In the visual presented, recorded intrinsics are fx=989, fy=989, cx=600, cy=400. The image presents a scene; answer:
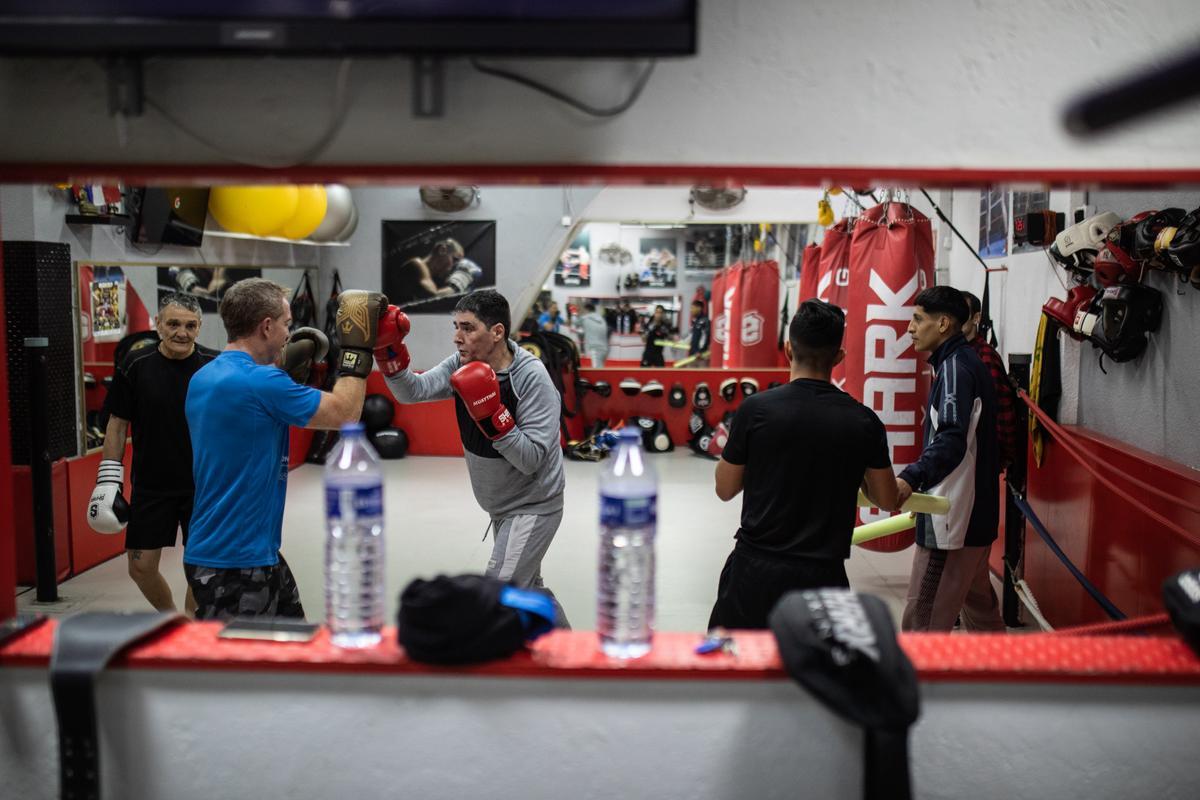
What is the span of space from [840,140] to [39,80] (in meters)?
1.58

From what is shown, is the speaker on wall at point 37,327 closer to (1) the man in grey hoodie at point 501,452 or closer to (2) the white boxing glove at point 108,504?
(2) the white boxing glove at point 108,504

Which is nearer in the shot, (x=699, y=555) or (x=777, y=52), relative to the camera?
(x=777, y=52)

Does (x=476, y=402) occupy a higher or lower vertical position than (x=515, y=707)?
higher

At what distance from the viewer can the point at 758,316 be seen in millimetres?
11602

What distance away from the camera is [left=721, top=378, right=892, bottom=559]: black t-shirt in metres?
2.82

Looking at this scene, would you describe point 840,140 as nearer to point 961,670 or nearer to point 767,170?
point 767,170

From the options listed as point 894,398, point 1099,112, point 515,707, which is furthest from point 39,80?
point 894,398

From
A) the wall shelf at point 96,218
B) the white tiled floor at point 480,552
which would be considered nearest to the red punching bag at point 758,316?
the white tiled floor at point 480,552

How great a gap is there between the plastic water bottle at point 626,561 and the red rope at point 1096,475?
2129 millimetres

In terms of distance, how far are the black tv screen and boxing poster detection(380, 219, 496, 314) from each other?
824cm

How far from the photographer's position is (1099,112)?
5.21 ft

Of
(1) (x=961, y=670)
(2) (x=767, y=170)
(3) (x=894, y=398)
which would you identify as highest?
(2) (x=767, y=170)

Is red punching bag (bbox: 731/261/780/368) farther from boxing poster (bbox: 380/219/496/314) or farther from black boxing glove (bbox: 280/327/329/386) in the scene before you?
black boxing glove (bbox: 280/327/329/386)

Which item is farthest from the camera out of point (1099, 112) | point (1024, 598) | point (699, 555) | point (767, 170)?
point (699, 555)
